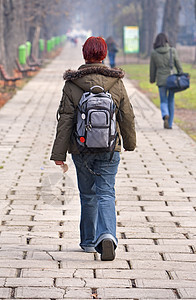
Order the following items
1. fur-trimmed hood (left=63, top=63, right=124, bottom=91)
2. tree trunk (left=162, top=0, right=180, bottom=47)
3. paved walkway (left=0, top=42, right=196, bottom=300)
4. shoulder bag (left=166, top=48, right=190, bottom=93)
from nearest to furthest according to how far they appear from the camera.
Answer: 1. paved walkway (left=0, top=42, right=196, bottom=300)
2. fur-trimmed hood (left=63, top=63, right=124, bottom=91)
3. shoulder bag (left=166, top=48, right=190, bottom=93)
4. tree trunk (left=162, top=0, right=180, bottom=47)

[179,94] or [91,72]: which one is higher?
[91,72]

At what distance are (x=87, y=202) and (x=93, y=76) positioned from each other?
97 centimetres

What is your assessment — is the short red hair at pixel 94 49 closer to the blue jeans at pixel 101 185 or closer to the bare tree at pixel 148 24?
the blue jeans at pixel 101 185

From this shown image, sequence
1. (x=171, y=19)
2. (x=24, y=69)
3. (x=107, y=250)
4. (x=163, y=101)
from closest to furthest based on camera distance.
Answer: (x=107, y=250)
(x=163, y=101)
(x=24, y=69)
(x=171, y=19)

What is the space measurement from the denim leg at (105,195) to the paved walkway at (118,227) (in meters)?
0.26

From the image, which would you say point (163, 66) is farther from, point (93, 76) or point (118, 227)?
point (93, 76)

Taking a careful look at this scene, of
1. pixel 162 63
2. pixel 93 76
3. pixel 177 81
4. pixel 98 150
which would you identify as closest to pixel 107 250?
pixel 98 150

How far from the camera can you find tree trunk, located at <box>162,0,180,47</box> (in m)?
36.6

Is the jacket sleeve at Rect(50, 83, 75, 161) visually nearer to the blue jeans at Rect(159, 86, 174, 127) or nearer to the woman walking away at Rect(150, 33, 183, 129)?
the woman walking away at Rect(150, 33, 183, 129)

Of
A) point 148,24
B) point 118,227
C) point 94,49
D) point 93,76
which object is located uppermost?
point 94,49

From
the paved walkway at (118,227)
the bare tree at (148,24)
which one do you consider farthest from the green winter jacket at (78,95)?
the bare tree at (148,24)

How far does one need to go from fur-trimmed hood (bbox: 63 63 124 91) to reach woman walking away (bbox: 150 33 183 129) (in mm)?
7692

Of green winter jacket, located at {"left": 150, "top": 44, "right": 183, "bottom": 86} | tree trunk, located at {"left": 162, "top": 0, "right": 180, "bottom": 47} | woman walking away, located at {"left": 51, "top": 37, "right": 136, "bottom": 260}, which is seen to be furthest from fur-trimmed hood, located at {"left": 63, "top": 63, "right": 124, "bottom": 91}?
tree trunk, located at {"left": 162, "top": 0, "right": 180, "bottom": 47}

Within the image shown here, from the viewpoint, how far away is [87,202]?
528 centimetres
